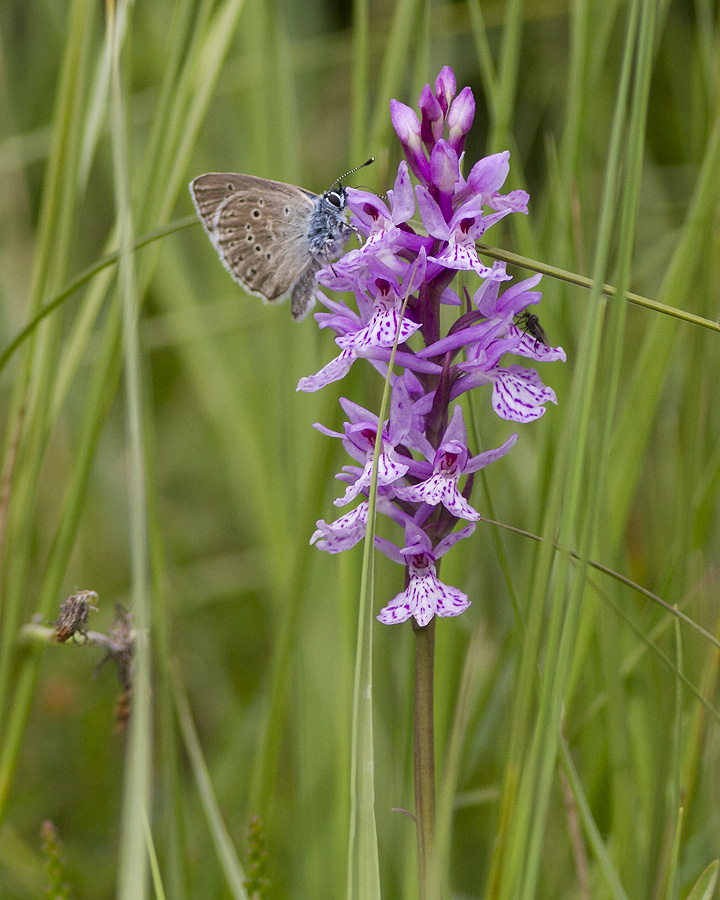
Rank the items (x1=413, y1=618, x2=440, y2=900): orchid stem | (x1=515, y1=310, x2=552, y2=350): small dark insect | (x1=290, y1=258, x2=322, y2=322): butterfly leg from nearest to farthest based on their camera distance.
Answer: (x1=413, y1=618, x2=440, y2=900): orchid stem → (x1=515, y1=310, x2=552, y2=350): small dark insect → (x1=290, y1=258, x2=322, y2=322): butterfly leg

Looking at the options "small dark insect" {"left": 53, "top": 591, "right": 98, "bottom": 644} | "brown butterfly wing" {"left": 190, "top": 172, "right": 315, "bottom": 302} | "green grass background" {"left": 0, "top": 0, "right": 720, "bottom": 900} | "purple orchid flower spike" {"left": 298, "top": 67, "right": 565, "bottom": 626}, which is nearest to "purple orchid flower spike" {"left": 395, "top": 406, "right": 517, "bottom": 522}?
"purple orchid flower spike" {"left": 298, "top": 67, "right": 565, "bottom": 626}

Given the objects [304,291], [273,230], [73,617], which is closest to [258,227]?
[273,230]

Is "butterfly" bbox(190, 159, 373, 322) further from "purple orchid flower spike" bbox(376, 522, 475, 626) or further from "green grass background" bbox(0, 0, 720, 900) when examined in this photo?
"purple orchid flower spike" bbox(376, 522, 475, 626)

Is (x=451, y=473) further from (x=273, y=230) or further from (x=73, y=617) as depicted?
(x=273, y=230)

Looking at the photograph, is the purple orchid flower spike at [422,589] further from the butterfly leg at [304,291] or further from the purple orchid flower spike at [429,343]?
the butterfly leg at [304,291]

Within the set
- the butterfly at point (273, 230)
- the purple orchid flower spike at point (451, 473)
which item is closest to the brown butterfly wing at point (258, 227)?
the butterfly at point (273, 230)
